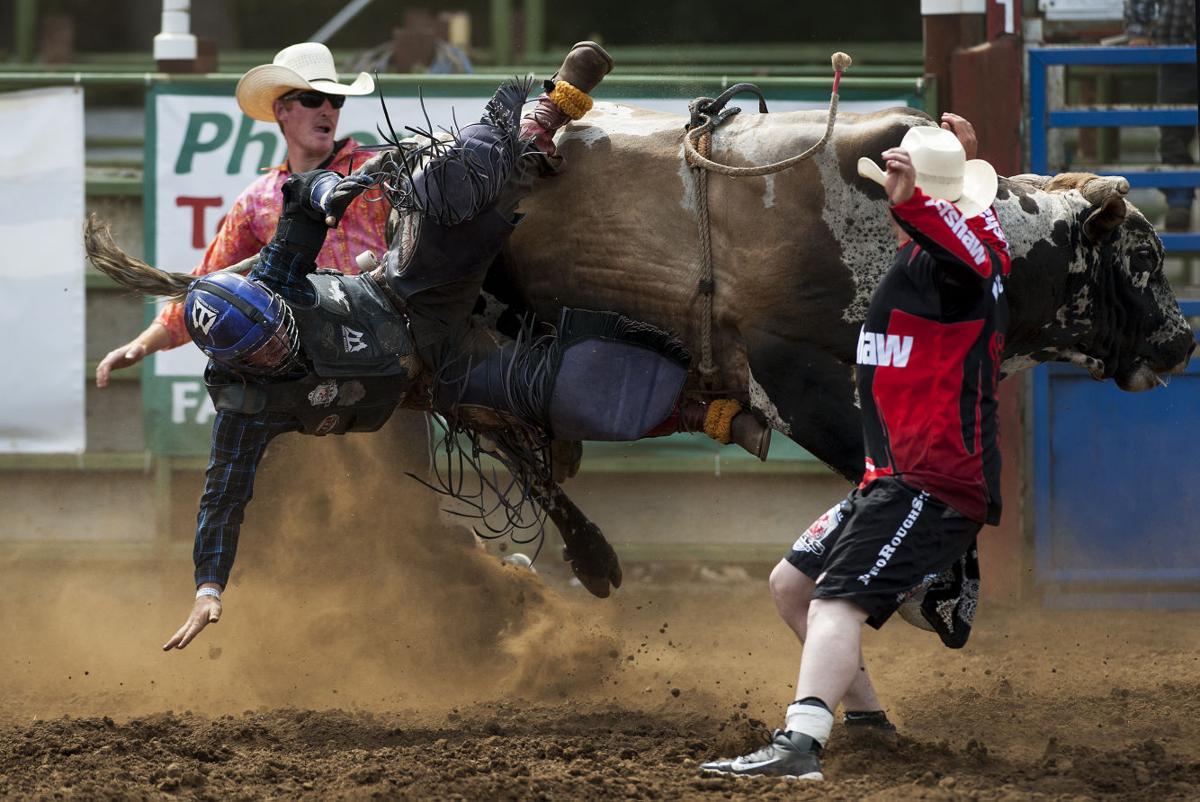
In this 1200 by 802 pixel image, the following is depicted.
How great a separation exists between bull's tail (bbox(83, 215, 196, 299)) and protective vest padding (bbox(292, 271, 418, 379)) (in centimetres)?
61

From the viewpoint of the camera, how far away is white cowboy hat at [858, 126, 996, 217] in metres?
3.24

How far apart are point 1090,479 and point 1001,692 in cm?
150

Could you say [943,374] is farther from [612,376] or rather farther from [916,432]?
[612,376]

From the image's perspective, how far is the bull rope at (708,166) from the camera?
3805mm

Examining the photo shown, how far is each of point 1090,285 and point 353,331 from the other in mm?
1917

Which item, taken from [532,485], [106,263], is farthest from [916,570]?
[106,263]

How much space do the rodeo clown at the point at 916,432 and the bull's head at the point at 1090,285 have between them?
45cm

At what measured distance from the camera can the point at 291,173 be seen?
4.93 meters

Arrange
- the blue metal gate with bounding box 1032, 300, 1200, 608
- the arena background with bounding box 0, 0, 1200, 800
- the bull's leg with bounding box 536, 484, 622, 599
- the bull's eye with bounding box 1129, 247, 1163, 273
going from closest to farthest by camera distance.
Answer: the bull's eye with bounding box 1129, 247, 1163, 273, the arena background with bounding box 0, 0, 1200, 800, the bull's leg with bounding box 536, 484, 622, 599, the blue metal gate with bounding box 1032, 300, 1200, 608

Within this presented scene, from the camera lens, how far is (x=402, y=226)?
158 inches

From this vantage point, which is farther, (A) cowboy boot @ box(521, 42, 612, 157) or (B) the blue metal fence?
(B) the blue metal fence

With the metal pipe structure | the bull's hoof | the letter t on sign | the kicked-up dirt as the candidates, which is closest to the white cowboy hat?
the kicked-up dirt

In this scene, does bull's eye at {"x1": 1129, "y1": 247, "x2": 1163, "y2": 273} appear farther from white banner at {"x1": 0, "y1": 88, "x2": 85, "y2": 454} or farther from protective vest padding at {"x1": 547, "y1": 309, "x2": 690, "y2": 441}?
white banner at {"x1": 0, "y1": 88, "x2": 85, "y2": 454}

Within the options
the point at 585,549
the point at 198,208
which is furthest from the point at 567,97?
the point at 198,208
